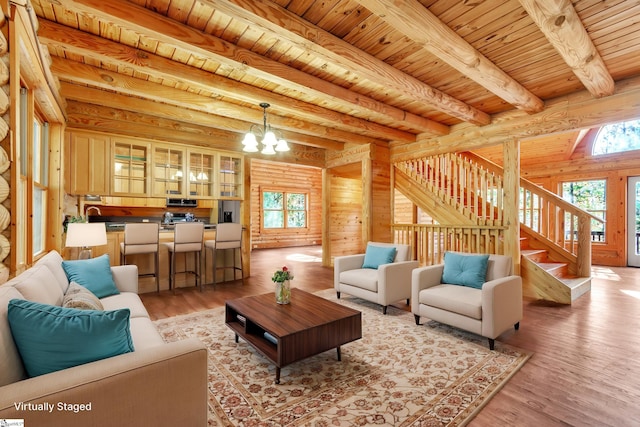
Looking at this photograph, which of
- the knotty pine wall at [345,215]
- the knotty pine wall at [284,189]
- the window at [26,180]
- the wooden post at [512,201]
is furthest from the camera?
the knotty pine wall at [284,189]

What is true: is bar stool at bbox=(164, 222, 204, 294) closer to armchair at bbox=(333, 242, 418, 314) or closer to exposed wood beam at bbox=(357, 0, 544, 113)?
armchair at bbox=(333, 242, 418, 314)

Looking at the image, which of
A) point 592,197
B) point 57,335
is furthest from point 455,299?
point 592,197

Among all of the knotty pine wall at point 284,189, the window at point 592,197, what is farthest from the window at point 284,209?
the window at point 592,197

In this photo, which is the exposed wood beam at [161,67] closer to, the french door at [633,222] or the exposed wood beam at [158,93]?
the exposed wood beam at [158,93]

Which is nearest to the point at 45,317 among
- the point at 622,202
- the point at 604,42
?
the point at 604,42

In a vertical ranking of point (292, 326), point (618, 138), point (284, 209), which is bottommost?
point (292, 326)

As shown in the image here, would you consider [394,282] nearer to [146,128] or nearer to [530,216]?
[530,216]

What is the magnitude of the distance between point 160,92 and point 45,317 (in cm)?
312

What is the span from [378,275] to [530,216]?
11.9 feet

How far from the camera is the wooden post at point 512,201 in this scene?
4305mm

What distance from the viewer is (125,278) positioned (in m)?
2.91

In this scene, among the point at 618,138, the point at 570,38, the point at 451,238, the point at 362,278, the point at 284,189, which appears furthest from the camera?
the point at 284,189

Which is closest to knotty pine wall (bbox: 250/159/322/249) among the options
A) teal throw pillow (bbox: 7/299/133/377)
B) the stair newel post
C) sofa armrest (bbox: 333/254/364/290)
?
sofa armrest (bbox: 333/254/364/290)

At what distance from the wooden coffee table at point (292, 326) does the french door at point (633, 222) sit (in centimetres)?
784
